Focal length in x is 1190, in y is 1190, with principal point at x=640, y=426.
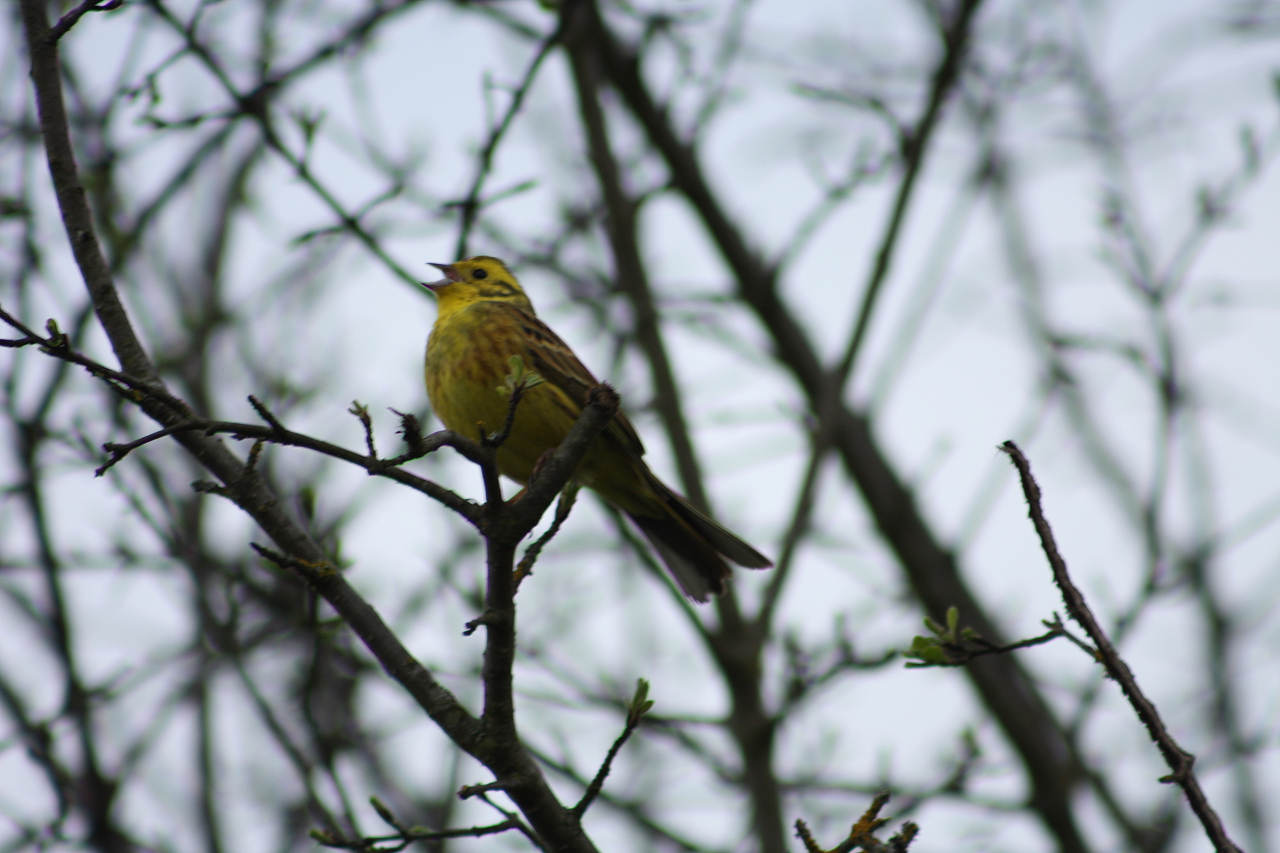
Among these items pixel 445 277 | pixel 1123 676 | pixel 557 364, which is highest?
pixel 445 277

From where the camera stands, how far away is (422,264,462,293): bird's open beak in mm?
5941

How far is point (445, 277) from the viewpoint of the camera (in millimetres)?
6191

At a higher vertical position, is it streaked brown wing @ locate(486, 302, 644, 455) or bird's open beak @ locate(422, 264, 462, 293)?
bird's open beak @ locate(422, 264, 462, 293)

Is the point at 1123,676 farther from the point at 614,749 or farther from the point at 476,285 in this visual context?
the point at 476,285

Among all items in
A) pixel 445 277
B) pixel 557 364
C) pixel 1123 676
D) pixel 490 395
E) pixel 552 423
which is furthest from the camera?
pixel 445 277

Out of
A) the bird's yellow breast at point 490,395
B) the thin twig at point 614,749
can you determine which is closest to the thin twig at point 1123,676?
the thin twig at point 614,749

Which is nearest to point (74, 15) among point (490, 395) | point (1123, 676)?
point (490, 395)

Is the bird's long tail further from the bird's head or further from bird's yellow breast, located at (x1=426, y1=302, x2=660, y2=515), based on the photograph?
the bird's head

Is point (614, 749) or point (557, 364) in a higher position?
point (557, 364)

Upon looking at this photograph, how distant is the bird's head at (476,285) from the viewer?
6035 mm

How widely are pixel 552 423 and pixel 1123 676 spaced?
2888 mm

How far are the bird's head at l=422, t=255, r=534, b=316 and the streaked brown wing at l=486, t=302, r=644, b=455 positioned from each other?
39cm

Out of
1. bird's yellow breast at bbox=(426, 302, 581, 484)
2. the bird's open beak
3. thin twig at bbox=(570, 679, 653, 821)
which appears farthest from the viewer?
the bird's open beak

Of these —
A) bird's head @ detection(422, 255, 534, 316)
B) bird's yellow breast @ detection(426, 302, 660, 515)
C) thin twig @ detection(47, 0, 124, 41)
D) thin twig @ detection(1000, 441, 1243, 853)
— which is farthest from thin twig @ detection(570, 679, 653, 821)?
bird's head @ detection(422, 255, 534, 316)
